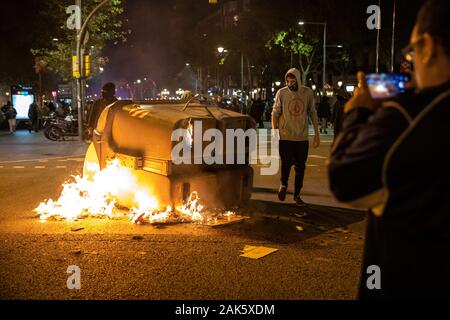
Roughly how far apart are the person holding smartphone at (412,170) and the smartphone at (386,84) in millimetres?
61

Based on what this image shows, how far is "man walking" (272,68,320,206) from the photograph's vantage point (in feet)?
27.2

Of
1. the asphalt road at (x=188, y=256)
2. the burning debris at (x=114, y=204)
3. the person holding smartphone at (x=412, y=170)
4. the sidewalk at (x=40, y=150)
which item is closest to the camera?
the person holding smartphone at (x=412, y=170)

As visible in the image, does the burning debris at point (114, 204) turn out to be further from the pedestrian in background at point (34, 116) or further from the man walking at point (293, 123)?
the pedestrian in background at point (34, 116)

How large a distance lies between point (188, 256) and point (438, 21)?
4.25m

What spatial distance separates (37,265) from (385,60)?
4062cm

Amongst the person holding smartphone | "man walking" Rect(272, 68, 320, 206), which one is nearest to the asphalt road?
"man walking" Rect(272, 68, 320, 206)

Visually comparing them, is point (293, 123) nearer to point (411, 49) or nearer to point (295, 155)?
point (295, 155)

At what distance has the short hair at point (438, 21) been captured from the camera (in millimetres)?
1915

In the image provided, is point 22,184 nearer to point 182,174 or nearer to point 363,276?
point 182,174

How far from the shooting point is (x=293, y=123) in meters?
8.26

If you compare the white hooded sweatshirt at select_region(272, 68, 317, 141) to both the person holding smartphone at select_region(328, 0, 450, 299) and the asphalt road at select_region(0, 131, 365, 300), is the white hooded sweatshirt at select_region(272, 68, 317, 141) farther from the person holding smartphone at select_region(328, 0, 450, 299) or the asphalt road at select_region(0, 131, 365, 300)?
the person holding smartphone at select_region(328, 0, 450, 299)

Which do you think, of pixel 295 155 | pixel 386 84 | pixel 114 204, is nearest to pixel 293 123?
pixel 295 155

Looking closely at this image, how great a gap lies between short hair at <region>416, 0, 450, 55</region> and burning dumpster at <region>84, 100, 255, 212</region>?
17.1ft

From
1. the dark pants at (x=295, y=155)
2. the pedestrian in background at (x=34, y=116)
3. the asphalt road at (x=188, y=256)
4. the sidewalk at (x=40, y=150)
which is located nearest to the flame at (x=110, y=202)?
the asphalt road at (x=188, y=256)
